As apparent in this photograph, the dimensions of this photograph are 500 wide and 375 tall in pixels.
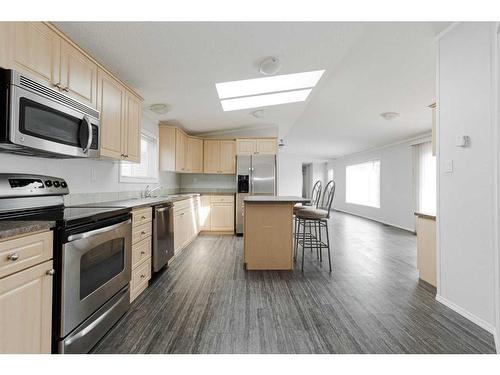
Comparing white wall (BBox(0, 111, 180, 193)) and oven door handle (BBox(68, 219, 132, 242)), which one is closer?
oven door handle (BBox(68, 219, 132, 242))

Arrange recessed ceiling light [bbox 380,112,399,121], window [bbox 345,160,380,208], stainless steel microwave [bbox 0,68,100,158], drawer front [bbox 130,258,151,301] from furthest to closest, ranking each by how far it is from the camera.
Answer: window [bbox 345,160,380,208] → recessed ceiling light [bbox 380,112,399,121] → drawer front [bbox 130,258,151,301] → stainless steel microwave [bbox 0,68,100,158]

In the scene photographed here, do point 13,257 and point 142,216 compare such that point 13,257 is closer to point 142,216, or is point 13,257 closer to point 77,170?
point 142,216

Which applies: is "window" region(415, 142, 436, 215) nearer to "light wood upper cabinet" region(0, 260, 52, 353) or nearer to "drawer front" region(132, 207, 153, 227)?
"drawer front" region(132, 207, 153, 227)

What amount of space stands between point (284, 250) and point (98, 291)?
2.00 meters

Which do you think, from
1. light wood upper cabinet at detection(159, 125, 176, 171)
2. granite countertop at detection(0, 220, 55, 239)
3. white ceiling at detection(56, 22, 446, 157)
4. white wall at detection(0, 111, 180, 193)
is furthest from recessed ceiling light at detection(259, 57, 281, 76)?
granite countertop at detection(0, 220, 55, 239)

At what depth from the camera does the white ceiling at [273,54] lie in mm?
1934

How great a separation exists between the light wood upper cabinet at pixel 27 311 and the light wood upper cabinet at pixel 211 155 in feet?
13.8

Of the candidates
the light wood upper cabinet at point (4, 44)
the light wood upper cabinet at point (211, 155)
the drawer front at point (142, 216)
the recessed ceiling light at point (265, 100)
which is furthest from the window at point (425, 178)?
the light wood upper cabinet at point (4, 44)

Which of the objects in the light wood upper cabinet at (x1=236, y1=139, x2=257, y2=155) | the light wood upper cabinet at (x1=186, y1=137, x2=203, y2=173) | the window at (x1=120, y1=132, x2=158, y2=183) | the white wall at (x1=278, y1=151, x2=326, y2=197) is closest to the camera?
the window at (x1=120, y1=132, x2=158, y2=183)

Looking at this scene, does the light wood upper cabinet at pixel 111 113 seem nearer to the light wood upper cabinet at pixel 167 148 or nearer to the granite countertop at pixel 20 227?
the granite countertop at pixel 20 227

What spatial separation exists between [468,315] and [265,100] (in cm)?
363

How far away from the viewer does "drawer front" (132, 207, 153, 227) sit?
2107 millimetres

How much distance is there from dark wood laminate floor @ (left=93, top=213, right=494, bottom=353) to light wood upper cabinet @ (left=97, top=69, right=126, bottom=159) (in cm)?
149
